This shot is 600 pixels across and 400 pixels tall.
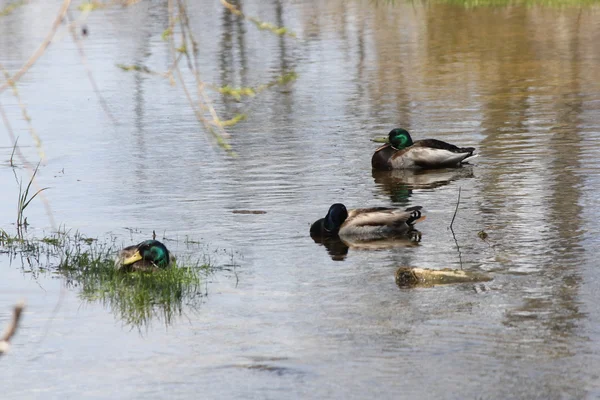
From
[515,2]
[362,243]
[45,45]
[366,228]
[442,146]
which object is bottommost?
[515,2]

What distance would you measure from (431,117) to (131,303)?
1052 cm

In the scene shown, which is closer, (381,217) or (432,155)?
(381,217)

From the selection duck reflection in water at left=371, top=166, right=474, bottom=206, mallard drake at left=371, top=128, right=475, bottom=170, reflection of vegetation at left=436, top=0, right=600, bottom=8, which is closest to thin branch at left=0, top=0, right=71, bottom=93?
duck reflection in water at left=371, top=166, right=474, bottom=206

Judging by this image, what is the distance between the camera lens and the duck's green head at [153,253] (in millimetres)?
10281

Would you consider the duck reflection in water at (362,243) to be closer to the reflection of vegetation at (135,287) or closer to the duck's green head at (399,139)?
the reflection of vegetation at (135,287)

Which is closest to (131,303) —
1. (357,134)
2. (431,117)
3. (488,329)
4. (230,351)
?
(230,351)

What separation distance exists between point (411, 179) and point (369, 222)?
3582 millimetres

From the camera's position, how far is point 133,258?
10383 millimetres

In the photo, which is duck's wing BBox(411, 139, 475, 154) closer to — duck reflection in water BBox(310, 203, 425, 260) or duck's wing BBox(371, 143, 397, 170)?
duck's wing BBox(371, 143, 397, 170)

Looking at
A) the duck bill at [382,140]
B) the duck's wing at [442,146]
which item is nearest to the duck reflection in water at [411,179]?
the duck's wing at [442,146]

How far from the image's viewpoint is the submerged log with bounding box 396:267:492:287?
9.92 metres

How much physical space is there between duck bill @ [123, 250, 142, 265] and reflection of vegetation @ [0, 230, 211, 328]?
0.33ft

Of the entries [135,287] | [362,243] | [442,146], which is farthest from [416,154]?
[135,287]

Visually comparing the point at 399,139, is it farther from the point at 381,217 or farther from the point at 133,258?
the point at 133,258
